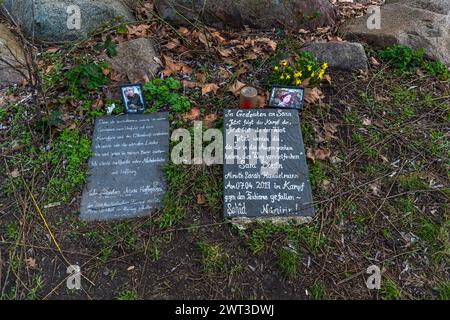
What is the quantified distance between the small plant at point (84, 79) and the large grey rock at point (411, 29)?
2.76 meters

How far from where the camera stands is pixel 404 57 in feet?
12.1

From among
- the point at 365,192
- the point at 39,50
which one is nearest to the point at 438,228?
the point at 365,192

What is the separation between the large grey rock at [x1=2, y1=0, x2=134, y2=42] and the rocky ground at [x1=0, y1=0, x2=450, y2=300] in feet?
0.06

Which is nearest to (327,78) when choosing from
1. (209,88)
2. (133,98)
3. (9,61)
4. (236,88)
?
(236,88)

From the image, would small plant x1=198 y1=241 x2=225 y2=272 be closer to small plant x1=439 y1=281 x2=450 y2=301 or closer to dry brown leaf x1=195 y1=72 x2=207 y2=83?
small plant x1=439 y1=281 x2=450 y2=301

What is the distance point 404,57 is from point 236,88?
186cm

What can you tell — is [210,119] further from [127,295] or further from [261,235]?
[127,295]

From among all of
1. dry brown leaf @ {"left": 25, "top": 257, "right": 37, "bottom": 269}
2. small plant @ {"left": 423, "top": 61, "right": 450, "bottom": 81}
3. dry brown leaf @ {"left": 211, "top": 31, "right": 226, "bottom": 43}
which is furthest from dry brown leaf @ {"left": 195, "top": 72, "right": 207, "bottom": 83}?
small plant @ {"left": 423, "top": 61, "right": 450, "bottom": 81}

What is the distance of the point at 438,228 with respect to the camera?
263 centimetres

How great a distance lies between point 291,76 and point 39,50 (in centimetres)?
270

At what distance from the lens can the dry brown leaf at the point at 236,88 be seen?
334 cm

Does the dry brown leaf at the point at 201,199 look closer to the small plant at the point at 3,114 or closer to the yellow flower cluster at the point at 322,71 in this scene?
the yellow flower cluster at the point at 322,71
